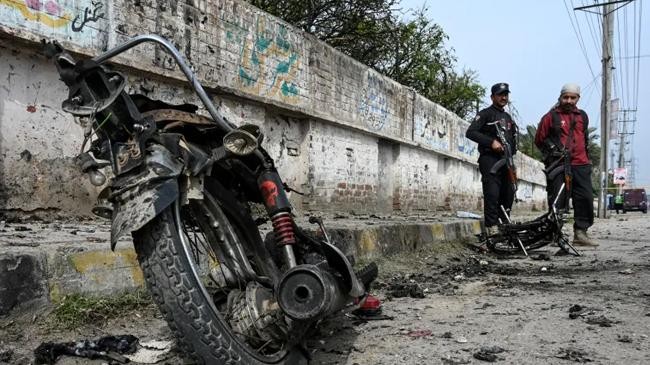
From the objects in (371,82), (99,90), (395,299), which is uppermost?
(371,82)

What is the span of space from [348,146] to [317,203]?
1.75 m

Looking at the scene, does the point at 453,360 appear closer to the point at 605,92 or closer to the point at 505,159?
the point at 505,159

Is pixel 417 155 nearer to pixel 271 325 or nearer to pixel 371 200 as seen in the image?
pixel 371 200

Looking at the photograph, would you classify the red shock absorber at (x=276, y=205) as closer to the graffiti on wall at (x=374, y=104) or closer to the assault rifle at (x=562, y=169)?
the assault rifle at (x=562, y=169)

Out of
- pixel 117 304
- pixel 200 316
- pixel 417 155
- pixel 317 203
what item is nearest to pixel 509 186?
pixel 317 203

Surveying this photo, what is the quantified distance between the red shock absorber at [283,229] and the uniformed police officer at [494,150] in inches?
187

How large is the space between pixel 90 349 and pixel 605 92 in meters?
21.1

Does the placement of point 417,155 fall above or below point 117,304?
above

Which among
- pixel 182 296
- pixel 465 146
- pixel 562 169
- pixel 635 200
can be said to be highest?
pixel 465 146

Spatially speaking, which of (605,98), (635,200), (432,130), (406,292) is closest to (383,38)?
(432,130)

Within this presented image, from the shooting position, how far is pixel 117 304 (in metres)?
2.64

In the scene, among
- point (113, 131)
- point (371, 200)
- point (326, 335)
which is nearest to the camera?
point (113, 131)

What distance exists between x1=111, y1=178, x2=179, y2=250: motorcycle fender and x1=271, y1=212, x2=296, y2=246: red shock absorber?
473 mm

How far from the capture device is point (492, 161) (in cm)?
637
